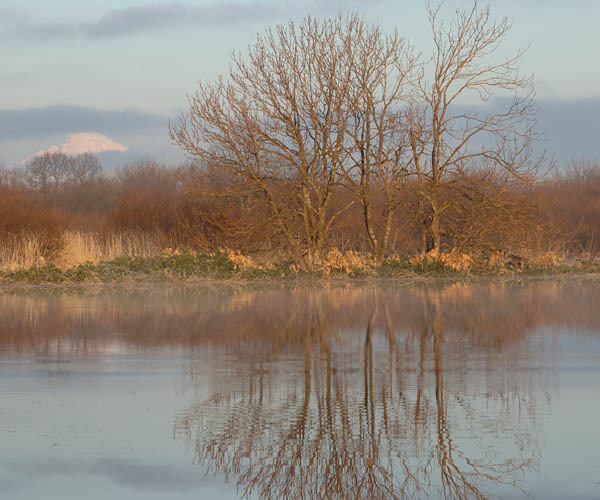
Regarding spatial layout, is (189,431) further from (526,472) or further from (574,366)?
(574,366)

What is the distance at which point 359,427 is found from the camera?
6746 mm

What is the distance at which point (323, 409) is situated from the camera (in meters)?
7.41

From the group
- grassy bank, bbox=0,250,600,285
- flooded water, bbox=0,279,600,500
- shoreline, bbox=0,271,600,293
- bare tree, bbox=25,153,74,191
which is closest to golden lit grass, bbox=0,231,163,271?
grassy bank, bbox=0,250,600,285

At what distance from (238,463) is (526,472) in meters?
1.75

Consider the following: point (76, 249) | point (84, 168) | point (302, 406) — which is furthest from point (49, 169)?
point (302, 406)

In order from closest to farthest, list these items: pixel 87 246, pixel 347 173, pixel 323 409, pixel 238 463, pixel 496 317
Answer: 1. pixel 238 463
2. pixel 323 409
3. pixel 496 317
4. pixel 347 173
5. pixel 87 246

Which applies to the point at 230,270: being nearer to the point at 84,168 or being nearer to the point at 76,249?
the point at 76,249

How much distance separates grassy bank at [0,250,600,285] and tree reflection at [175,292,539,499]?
13610mm

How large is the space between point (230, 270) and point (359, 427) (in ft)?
60.3

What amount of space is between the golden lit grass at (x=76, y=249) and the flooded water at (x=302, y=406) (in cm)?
1047

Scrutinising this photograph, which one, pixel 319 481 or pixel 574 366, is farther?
pixel 574 366

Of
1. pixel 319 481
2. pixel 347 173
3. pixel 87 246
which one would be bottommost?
pixel 319 481

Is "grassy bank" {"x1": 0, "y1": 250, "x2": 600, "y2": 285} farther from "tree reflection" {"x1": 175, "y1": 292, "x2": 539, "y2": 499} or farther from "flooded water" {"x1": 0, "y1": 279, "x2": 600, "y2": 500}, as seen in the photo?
"tree reflection" {"x1": 175, "y1": 292, "x2": 539, "y2": 499}

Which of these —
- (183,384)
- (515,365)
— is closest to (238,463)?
(183,384)
